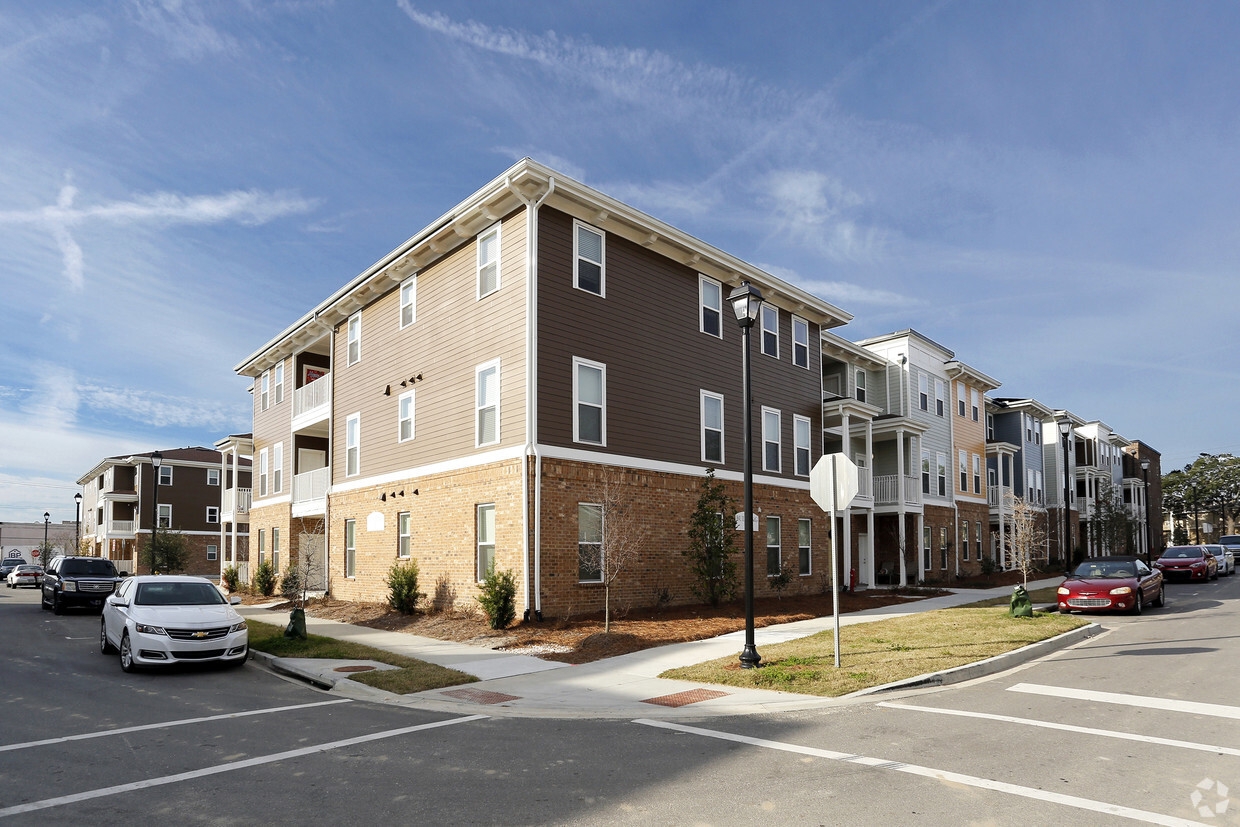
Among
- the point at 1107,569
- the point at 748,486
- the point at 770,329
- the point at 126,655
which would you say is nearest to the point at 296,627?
the point at 126,655

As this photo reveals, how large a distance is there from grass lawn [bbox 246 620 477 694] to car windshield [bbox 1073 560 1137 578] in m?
16.2

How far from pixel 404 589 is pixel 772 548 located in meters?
10.5

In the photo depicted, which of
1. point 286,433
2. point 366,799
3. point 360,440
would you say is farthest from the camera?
point 286,433

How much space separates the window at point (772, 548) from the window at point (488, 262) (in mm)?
10608

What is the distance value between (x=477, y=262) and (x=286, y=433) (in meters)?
14.8

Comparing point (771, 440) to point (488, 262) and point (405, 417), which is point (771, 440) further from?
point (405, 417)

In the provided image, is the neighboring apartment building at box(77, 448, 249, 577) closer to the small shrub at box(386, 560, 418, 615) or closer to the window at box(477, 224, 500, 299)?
the small shrub at box(386, 560, 418, 615)

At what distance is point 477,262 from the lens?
64.9 feet

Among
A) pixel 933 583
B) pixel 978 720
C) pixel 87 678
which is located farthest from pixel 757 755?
pixel 933 583

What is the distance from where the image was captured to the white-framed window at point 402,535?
2178 centimetres

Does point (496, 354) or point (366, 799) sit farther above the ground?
point (496, 354)

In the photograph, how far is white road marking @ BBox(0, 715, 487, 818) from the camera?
246 inches

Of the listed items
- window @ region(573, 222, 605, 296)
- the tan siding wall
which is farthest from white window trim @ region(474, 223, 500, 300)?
window @ region(573, 222, 605, 296)

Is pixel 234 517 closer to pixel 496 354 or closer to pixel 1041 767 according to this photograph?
pixel 496 354
